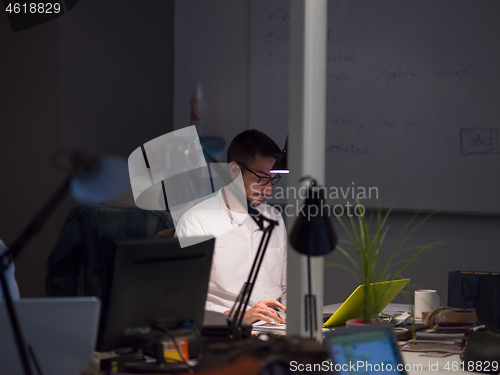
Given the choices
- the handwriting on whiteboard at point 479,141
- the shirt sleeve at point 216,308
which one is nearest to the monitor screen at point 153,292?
the shirt sleeve at point 216,308

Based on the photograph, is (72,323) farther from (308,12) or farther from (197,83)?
(197,83)

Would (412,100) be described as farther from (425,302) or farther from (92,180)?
(92,180)

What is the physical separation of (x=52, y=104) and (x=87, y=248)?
0.84m

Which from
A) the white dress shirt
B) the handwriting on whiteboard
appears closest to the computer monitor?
the white dress shirt

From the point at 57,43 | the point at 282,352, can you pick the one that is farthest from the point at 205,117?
the point at 282,352

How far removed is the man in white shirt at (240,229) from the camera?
7.47 feet

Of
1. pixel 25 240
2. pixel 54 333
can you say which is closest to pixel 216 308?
pixel 54 333

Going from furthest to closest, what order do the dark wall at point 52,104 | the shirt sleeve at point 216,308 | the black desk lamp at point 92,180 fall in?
the dark wall at point 52,104
the shirt sleeve at point 216,308
the black desk lamp at point 92,180

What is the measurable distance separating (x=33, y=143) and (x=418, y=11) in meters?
2.22

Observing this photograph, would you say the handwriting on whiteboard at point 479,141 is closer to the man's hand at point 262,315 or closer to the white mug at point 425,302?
the white mug at point 425,302

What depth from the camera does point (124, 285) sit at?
1.20m

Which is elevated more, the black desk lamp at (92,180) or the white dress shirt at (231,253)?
the black desk lamp at (92,180)

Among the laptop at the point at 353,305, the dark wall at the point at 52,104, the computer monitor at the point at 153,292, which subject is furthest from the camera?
the dark wall at the point at 52,104

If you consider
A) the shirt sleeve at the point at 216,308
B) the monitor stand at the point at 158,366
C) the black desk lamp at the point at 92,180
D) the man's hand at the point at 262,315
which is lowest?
the shirt sleeve at the point at 216,308
